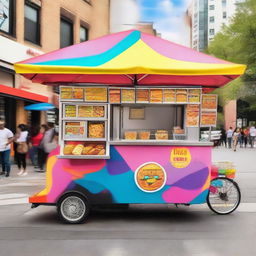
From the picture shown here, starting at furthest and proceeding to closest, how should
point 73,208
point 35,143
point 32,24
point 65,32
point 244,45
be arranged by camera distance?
point 244,45
point 65,32
point 32,24
point 35,143
point 73,208

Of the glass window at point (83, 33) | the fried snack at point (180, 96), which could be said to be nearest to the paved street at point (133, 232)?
the fried snack at point (180, 96)

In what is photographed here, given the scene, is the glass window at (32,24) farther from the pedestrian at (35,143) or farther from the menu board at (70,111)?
the menu board at (70,111)

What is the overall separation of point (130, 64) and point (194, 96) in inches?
45.7

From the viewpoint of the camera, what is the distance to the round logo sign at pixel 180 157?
651cm

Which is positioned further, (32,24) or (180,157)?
(32,24)

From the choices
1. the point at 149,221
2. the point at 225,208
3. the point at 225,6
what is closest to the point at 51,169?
the point at 149,221

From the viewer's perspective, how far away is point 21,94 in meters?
17.0

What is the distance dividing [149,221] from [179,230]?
67 centimetres

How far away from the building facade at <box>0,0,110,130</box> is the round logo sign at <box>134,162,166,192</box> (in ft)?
33.8

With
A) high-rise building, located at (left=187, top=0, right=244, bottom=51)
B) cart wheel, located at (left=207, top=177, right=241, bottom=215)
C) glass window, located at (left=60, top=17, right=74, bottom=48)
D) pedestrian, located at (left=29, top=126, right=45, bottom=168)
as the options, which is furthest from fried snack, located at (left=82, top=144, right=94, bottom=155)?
high-rise building, located at (left=187, top=0, right=244, bottom=51)

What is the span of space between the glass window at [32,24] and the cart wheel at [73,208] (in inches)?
548

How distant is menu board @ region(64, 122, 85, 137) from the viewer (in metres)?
6.53

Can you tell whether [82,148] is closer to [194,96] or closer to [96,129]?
[96,129]

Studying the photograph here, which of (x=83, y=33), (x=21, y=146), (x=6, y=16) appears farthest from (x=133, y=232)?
(x=83, y=33)
